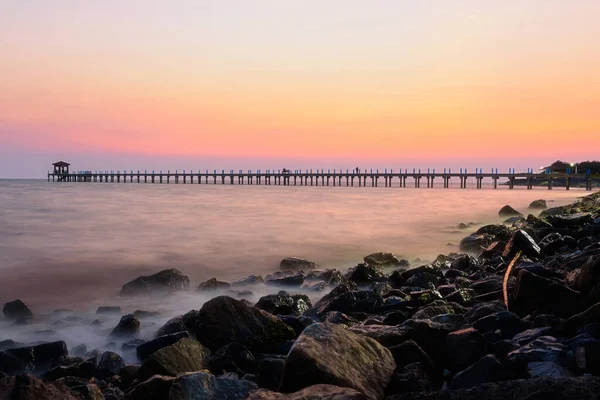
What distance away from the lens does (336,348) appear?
9.42 ft

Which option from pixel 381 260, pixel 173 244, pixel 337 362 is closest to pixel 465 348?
pixel 337 362

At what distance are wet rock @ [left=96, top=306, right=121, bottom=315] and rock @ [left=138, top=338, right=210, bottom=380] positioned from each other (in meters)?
3.44

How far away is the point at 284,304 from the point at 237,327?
4.98 ft

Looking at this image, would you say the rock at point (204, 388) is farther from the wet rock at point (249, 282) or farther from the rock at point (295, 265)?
the rock at point (295, 265)

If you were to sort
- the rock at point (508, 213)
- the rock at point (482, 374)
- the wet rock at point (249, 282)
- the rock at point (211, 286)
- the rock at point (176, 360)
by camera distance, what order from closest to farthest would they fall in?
the rock at point (482, 374) < the rock at point (176, 360) < the rock at point (211, 286) < the wet rock at point (249, 282) < the rock at point (508, 213)

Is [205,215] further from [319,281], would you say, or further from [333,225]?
[319,281]

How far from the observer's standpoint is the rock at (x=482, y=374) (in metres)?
2.86

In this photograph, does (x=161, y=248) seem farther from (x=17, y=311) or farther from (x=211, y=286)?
(x=17, y=311)

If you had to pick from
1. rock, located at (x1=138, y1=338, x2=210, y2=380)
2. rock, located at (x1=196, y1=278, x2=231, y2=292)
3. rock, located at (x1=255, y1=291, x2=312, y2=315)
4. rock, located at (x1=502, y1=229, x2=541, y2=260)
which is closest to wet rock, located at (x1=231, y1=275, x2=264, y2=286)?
rock, located at (x1=196, y1=278, x2=231, y2=292)

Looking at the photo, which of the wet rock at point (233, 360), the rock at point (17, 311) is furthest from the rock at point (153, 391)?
the rock at point (17, 311)

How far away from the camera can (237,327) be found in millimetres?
4617

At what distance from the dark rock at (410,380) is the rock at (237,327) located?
1.61 m

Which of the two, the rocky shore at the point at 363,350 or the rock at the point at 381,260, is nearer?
the rocky shore at the point at 363,350

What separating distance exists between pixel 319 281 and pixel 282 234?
962 centimetres
